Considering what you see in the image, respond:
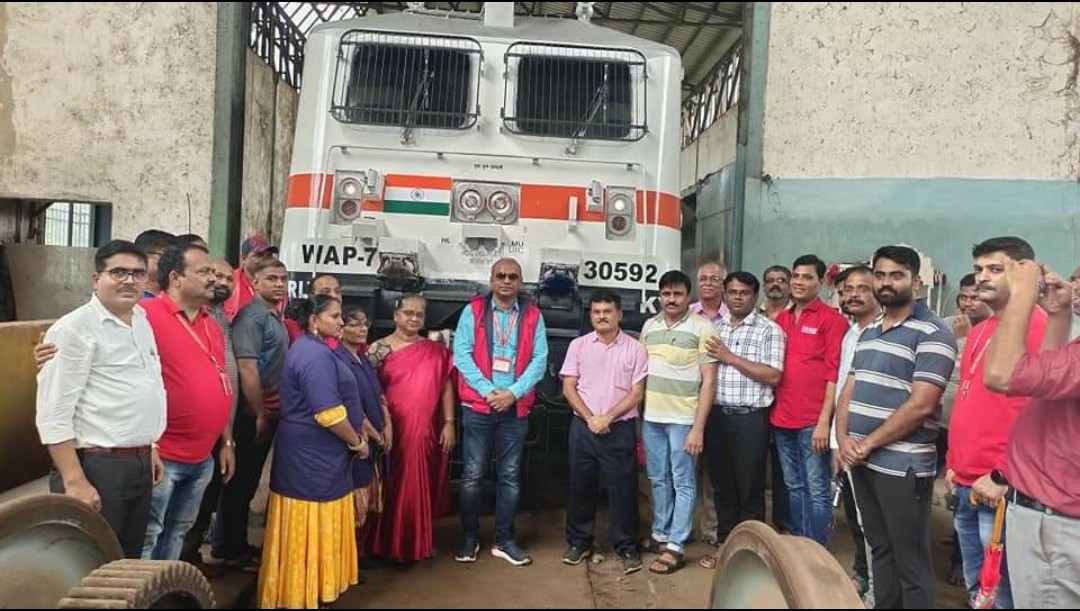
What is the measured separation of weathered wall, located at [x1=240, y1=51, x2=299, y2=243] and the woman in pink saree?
4.50m

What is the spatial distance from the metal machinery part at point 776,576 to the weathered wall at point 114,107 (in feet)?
18.9

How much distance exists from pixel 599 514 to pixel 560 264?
174cm

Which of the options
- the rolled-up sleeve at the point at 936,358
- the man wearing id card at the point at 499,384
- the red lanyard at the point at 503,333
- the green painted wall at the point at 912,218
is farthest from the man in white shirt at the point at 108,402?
the green painted wall at the point at 912,218

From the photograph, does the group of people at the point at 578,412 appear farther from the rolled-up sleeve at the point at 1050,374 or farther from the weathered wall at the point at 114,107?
the weathered wall at the point at 114,107

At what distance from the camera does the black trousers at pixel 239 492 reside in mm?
3926

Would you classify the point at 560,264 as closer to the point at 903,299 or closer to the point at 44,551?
the point at 903,299

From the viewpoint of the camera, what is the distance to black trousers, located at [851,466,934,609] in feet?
9.60

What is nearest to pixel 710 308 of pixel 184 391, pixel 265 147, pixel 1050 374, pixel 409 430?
pixel 409 430

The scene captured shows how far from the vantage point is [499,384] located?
4180mm

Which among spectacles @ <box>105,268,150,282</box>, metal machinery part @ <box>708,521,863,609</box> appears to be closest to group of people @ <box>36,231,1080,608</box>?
spectacles @ <box>105,268,150,282</box>

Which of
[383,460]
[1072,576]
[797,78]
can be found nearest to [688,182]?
[797,78]

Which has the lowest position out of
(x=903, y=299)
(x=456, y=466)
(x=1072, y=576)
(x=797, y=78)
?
(x=456, y=466)

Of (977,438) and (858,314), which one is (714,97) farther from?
(977,438)

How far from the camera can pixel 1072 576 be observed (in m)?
2.44
